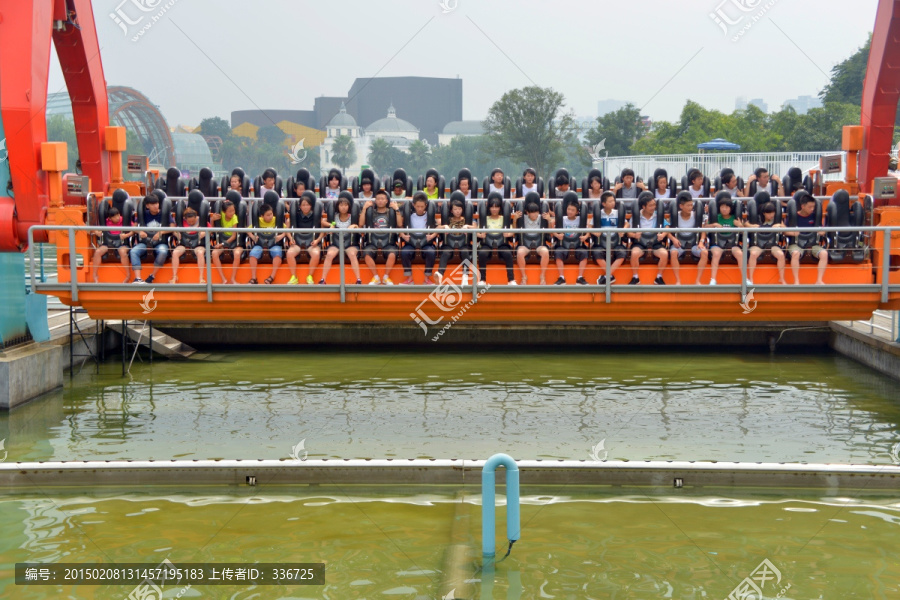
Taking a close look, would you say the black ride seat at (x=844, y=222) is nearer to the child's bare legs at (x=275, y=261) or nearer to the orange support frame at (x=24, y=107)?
the child's bare legs at (x=275, y=261)

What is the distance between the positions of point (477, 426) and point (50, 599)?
243 inches

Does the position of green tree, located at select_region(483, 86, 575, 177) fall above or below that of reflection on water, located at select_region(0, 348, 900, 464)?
above

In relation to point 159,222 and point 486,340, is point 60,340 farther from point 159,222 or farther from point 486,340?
point 486,340

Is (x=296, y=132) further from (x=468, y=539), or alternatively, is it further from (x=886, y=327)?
(x=468, y=539)

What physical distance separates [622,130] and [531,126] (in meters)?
12.6

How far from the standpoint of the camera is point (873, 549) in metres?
7.76

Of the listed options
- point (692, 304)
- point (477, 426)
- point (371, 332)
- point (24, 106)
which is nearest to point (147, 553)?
point (477, 426)

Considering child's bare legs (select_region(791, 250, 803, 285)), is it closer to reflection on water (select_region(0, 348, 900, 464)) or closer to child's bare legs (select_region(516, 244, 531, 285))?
reflection on water (select_region(0, 348, 900, 464))

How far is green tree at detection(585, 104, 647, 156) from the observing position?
73000 mm

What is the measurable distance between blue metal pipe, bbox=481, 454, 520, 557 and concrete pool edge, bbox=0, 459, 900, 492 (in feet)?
4.96

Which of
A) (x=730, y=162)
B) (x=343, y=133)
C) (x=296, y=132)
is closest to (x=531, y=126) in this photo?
(x=730, y=162)

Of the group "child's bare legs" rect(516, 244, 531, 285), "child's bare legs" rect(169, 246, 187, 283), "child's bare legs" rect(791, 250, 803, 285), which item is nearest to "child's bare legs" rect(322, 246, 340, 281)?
"child's bare legs" rect(169, 246, 187, 283)

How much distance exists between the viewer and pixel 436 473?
888 cm

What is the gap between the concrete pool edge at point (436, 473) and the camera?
869cm
